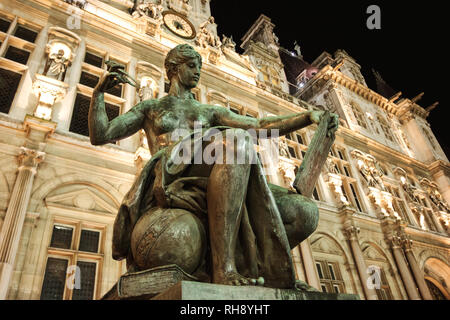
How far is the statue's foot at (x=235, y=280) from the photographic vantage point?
1.38 meters

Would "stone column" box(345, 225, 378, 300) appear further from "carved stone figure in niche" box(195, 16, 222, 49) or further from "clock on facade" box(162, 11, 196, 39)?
"clock on facade" box(162, 11, 196, 39)

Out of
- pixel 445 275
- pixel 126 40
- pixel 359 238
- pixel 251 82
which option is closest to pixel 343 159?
pixel 359 238

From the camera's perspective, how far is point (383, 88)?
1018 inches

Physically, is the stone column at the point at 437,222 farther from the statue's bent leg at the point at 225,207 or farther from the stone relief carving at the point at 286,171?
the statue's bent leg at the point at 225,207

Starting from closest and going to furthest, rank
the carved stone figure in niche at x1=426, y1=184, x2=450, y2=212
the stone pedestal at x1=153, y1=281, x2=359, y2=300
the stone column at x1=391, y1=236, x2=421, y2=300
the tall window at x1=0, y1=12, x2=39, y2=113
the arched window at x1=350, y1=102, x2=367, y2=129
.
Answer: the stone pedestal at x1=153, y1=281, x2=359, y2=300 → the tall window at x1=0, y1=12, x2=39, y2=113 → the stone column at x1=391, y1=236, x2=421, y2=300 → the carved stone figure in niche at x1=426, y1=184, x2=450, y2=212 → the arched window at x1=350, y1=102, x2=367, y2=129

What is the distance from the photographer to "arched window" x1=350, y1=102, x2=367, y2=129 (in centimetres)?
1818

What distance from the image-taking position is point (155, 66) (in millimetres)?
9719

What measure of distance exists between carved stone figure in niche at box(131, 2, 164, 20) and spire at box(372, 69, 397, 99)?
2143 cm

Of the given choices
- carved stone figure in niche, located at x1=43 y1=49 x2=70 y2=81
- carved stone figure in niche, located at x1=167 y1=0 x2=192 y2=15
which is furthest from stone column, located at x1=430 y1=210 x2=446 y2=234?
carved stone figure in niche, located at x1=43 y1=49 x2=70 y2=81

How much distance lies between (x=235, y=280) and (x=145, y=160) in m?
6.16

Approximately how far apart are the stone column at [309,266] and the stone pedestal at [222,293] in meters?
8.51

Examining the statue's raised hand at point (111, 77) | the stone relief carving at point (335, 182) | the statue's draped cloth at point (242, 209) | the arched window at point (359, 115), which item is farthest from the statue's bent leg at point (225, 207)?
the arched window at point (359, 115)

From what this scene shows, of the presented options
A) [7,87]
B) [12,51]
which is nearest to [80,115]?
[7,87]

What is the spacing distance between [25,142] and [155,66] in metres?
4.89
